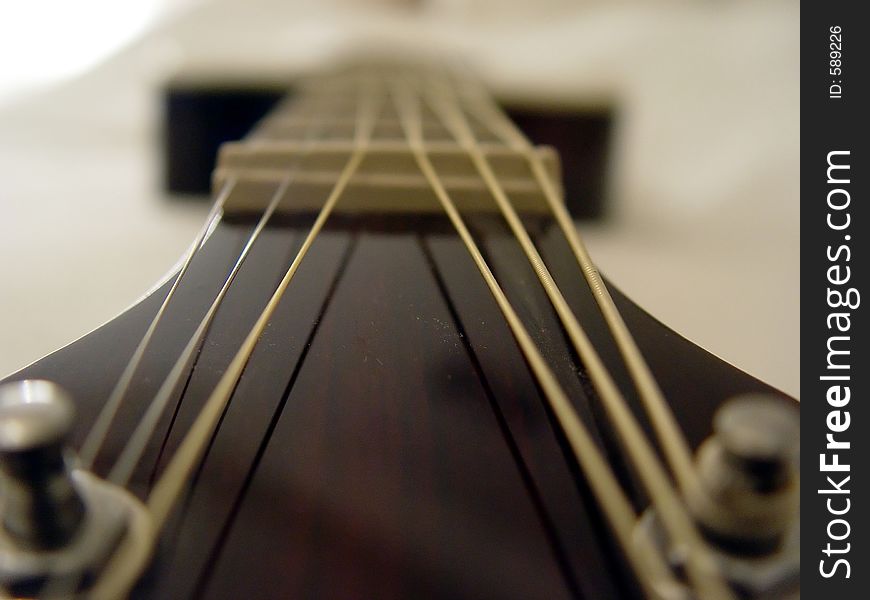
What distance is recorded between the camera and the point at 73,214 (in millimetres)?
987

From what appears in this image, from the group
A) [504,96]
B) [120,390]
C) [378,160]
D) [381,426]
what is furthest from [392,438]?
[504,96]

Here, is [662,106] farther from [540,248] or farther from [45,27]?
[45,27]

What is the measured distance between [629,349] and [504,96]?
2.68 feet

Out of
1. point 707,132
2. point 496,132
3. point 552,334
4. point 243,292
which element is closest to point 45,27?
point 496,132

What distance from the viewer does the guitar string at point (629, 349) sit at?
27 centimetres

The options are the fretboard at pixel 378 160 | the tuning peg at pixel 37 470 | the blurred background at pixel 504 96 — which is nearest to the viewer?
the tuning peg at pixel 37 470

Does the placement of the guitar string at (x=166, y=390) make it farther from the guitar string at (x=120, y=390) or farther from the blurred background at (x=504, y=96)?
the blurred background at (x=504, y=96)

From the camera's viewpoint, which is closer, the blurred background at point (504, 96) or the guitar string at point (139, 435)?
the guitar string at point (139, 435)

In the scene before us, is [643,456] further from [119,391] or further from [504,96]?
[504,96]

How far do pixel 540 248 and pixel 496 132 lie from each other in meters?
0.34

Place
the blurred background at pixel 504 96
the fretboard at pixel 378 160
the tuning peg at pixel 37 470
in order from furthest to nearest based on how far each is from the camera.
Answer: the blurred background at pixel 504 96 → the fretboard at pixel 378 160 → the tuning peg at pixel 37 470

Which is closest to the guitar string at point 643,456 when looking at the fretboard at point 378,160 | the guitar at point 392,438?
the guitar at point 392,438

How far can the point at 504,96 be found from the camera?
108cm

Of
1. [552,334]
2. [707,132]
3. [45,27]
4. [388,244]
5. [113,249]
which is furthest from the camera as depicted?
[45,27]
